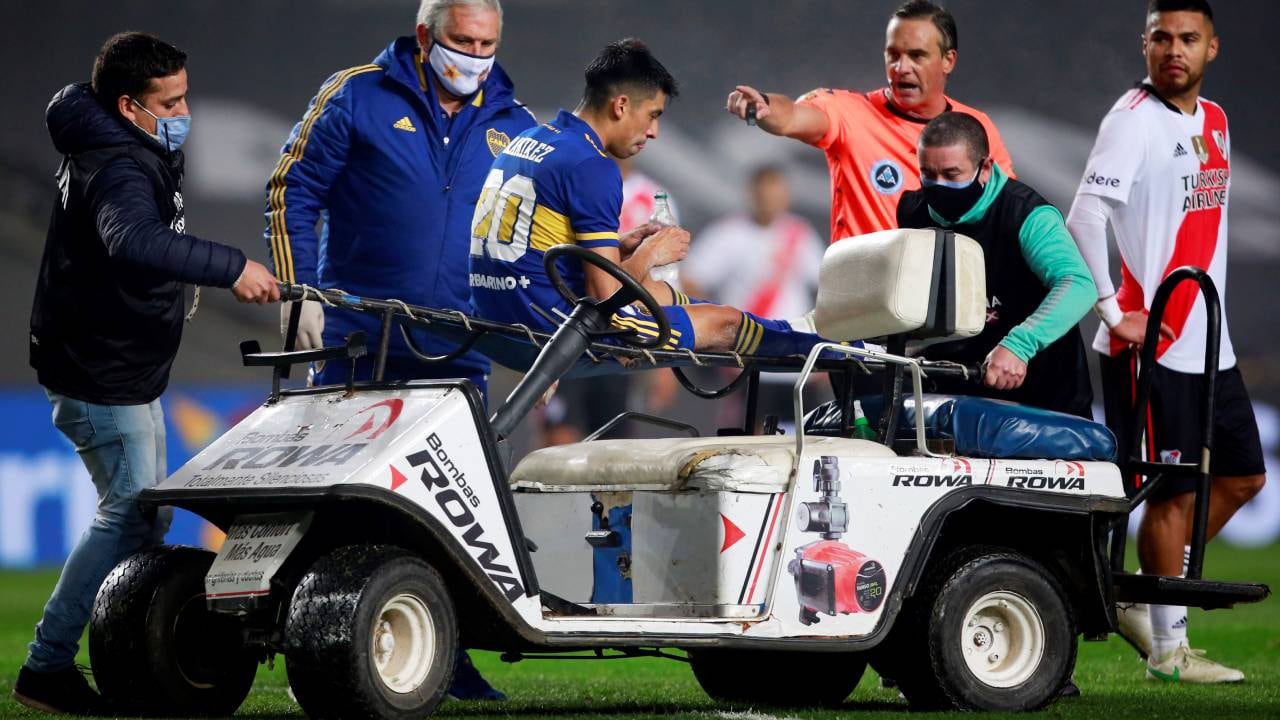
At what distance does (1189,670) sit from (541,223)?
269cm

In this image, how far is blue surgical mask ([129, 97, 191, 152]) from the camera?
4.88 m

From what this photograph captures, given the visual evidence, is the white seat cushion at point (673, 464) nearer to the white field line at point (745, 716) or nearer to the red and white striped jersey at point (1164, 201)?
the white field line at point (745, 716)

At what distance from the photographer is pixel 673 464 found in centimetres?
459

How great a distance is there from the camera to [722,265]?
1220cm

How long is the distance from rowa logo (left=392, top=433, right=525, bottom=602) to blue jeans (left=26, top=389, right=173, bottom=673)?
1052 mm

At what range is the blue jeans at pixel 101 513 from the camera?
4734 mm

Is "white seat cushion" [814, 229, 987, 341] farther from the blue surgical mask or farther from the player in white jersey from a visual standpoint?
the blue surgical mask

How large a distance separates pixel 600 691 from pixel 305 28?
32.2ft

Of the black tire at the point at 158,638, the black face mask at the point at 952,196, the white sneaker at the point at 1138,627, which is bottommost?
the white sneaker at the point at 1138,627

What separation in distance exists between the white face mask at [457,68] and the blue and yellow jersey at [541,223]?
0.66 m

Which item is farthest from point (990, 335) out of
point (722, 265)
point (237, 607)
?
point (722, 265)

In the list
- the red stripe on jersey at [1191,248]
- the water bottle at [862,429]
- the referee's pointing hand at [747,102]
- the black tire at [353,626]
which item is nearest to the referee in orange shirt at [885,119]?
the referee's pointing hand at [747,102]

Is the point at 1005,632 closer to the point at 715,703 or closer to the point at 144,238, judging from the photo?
the point at 715,703

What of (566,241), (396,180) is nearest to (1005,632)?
(566,241)
